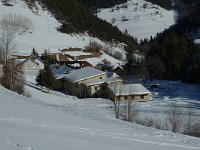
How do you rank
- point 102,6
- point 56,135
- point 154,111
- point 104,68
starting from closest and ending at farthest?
point 56,135 < point 154,111 < point 104,68 < point 102,6

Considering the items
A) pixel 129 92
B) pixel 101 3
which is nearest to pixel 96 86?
pixel 129 92

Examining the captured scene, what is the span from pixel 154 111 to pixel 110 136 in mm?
25051

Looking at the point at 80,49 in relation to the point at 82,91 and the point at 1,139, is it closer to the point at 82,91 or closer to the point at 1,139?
the point at 82,91

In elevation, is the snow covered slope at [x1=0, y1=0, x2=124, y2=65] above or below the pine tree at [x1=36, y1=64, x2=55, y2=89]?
above

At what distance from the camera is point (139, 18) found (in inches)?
7096

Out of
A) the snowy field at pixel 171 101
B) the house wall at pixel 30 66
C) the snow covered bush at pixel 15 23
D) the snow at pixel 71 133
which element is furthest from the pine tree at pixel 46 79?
the snow covered bush at pixel 15 23

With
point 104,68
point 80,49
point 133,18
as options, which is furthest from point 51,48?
point 133,18

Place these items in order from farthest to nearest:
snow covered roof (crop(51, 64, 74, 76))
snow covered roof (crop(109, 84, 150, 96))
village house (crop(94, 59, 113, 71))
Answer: village house (crop(94, 59, 113, 71)), snow covered roof (crop(51, 64, 74, 76)), snow covered roof (crop(109, 84, 150, 96))

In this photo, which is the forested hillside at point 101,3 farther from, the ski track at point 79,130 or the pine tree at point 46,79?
the ski track at point 79,130

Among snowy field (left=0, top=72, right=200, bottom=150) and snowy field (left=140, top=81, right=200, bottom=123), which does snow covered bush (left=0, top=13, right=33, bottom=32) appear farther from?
snowy field (left=0, top=72, right=200, bottom=150)

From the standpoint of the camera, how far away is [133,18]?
181m

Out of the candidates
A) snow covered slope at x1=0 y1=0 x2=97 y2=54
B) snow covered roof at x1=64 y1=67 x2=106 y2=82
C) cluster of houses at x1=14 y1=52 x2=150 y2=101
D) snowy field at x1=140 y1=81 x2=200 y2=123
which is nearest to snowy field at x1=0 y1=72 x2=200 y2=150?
snowy field at x1=140 y1=81 x2=200 y2=123

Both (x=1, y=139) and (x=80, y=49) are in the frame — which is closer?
(x=1, y=139)

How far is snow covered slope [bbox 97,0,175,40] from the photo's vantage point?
16312 centimetres
